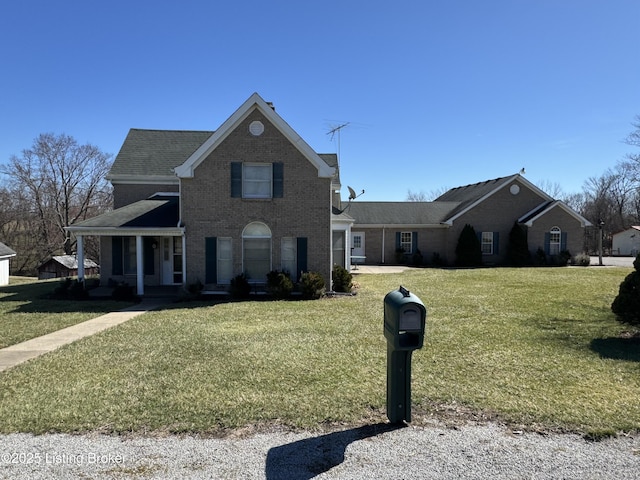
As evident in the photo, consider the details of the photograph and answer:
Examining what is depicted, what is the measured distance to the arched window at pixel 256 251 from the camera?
15516 millimetres

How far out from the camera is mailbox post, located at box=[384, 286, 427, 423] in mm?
4258

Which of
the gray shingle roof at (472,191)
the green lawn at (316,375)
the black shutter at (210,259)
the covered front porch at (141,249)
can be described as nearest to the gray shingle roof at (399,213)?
the gray shingle roof at (472,191)

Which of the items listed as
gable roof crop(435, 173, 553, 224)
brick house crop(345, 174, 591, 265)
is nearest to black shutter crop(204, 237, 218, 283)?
brick house crop(345, 174, 591, 265)

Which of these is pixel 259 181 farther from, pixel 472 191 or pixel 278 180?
pixel 472 191

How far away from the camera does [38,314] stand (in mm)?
11820

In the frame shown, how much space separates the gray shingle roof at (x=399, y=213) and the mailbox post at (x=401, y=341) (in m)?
26.5

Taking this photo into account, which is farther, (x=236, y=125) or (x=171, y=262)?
(x=171, y=262)

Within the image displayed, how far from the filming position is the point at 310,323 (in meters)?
10.3

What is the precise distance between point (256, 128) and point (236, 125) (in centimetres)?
71

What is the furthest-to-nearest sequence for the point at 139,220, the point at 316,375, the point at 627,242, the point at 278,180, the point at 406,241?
the point at 627,242, the point at 406,241, the point at 139,220, the point at 278,180, the point at 316,375

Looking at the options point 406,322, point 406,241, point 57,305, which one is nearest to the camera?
point 406,322

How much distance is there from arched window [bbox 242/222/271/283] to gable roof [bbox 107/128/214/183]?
19.6ft

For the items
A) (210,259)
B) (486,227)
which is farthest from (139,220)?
(486,227)

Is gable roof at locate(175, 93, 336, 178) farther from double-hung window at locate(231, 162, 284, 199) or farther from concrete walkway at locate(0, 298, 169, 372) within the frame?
concrete walkway at locate(0, 298, 169, 372)
